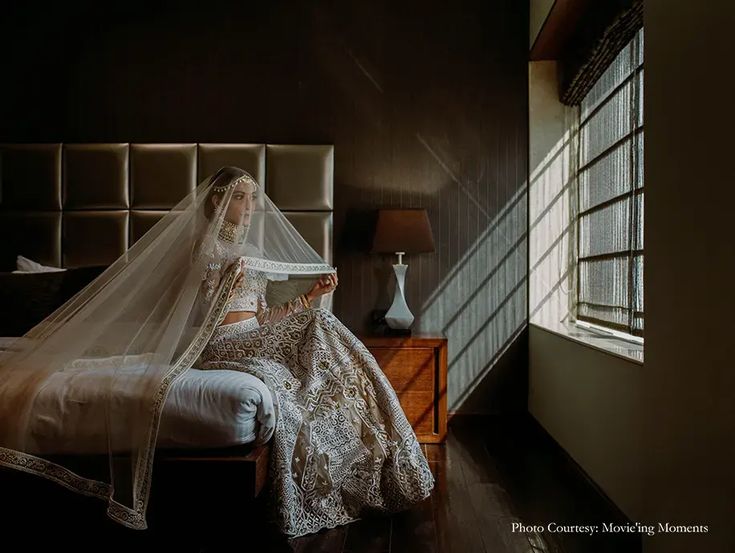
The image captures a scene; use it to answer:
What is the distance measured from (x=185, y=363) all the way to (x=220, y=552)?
2.09 feet

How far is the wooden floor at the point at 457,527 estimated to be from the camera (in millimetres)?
2100

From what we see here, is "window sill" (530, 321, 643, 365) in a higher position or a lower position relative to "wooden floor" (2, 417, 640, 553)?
higher

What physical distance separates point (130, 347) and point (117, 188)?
2125mm

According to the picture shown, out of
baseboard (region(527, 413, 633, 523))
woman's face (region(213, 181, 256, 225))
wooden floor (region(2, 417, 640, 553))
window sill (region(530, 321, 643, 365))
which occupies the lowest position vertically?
wooden floor (region(2, 417, 640, 553))

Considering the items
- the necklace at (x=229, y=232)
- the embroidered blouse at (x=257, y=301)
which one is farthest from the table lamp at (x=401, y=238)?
the necklace at (x=229, y=232)

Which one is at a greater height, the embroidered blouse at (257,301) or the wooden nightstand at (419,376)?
the embroidered blouse at (257,301)

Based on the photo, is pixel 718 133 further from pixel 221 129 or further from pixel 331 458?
pixel 221 129

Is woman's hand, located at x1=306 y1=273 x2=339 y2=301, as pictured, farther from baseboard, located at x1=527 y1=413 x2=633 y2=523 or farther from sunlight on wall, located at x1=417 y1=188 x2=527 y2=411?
baseboard, located at x1=527 y1=413 x2=633 y2=523

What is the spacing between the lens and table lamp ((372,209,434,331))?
12.5 ft

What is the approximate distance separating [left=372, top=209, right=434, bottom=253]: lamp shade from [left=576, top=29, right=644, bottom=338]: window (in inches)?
37.5

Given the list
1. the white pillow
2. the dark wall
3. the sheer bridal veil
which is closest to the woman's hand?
the sheer bridal veil

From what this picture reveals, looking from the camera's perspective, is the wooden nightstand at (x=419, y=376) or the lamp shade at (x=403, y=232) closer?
the wooden nightstand at (x=419, y=376)

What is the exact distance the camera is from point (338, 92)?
4168 mm

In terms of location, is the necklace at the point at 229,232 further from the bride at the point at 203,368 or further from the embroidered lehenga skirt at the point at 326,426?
the embroidered lehenga skirt at the point at 326,426
